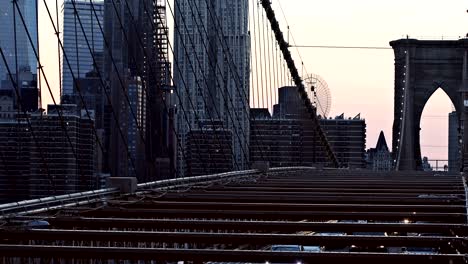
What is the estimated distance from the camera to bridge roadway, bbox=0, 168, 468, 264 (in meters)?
6.45

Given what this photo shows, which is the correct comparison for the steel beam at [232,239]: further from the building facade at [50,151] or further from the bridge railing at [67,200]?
the building facade at [50,151]

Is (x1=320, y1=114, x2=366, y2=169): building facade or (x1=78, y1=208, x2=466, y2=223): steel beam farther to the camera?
(x1=320, y1=114, x2=366, y2=169): building facade

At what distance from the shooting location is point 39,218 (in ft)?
27.7

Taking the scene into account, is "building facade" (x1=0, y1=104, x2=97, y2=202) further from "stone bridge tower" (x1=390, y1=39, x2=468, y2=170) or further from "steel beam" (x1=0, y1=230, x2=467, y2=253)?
"stone bridge tower" (x1=390, y1=39, x2=468, y2=170)

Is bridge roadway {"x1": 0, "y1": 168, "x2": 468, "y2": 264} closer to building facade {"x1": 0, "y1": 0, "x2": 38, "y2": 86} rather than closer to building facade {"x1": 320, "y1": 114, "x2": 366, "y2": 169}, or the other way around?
building facade {"x1": 0, "y1": 0, "x2": 38, "y2": 86}

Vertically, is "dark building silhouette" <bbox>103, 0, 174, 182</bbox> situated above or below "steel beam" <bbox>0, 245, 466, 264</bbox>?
above

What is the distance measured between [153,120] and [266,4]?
44.9 ft

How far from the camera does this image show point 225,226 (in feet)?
28.1

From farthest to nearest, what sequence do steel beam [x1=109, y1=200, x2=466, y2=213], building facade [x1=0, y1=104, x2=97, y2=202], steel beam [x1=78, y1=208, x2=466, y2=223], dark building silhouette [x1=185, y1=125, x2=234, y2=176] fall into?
building facade [x1=0, y1=104, x2=97, y2=202] → dark building silhouette [x1=185, y1=125, x2=234, y2=176] → steel beam [x1=109, y1=200, x2=466, y2=213] → steel beam [x1=78, y1=208, x2=466, y2=223]

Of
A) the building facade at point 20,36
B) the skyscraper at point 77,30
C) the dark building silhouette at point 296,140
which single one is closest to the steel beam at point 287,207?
the skyscraper at point 77,30

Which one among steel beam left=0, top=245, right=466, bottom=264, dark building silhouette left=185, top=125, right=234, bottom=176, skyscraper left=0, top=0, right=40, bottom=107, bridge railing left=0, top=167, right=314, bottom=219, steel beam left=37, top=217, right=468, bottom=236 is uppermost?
skyscraper left=0, top=0, right=40, bottom=107

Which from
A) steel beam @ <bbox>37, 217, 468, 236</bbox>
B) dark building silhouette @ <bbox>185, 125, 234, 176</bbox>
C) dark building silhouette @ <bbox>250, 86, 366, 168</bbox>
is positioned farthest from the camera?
dark building silhouette @ <bbox>250, 86, 366, 168</bbox>

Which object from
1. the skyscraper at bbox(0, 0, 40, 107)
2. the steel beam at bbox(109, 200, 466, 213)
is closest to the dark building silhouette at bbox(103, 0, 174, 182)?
the skyscraper at bbox(0, 0, 40, 107)

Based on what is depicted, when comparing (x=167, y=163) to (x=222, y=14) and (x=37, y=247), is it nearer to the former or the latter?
(x=222, y=14)
